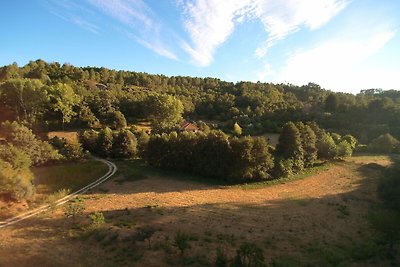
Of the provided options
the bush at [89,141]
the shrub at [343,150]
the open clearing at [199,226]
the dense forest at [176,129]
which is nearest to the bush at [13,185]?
the dense forest at [176,129]

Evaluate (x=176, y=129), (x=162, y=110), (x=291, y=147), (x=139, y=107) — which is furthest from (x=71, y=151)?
(x=139, y=107)

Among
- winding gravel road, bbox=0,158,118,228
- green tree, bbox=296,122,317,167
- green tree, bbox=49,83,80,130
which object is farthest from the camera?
green tree, bbox=49,83,80,130

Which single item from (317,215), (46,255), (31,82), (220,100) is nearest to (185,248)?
(46,255)

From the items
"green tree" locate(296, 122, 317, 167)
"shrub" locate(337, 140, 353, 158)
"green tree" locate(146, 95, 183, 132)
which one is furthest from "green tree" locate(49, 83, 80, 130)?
"shrub" locate(337, 140, 353, 158)

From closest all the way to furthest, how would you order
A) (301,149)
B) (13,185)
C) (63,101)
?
(13,185), (301,149), (63,101)

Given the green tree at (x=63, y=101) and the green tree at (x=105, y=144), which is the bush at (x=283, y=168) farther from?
the green tree at (x=63, y=101)

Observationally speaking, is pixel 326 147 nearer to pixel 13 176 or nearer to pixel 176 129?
pixel 176 129

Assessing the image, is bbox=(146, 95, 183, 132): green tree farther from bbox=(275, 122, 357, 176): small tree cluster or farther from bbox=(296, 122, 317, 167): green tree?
bbox=(296, 122, 317, 167): green tree
